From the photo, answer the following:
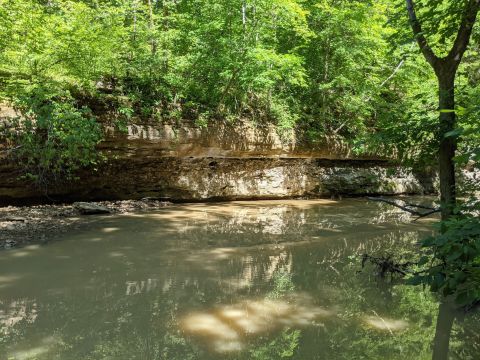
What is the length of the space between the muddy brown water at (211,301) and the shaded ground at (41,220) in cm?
54

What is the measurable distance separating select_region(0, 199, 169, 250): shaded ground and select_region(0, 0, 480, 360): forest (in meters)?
0.94

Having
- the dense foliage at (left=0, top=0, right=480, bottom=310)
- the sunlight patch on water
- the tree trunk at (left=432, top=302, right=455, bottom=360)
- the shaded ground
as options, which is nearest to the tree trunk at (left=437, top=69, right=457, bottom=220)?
the dense foliage at (left=0, top=0, right=480, bottom=310)

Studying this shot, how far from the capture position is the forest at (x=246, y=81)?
4469 millimetres

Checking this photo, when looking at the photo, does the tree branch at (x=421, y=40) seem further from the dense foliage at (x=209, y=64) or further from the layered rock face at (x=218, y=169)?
the layered rock face at (x=218, y=169)

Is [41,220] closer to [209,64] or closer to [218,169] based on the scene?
[218,169]

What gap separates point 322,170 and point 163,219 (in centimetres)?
845

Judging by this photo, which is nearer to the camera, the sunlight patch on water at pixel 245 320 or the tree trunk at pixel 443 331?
the tree trunk at pixel 443 331

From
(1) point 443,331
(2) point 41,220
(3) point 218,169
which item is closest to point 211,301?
(1) point 443,331

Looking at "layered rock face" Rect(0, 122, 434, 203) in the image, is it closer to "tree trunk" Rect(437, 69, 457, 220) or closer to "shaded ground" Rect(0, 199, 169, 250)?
"shaded ground" Rect(0, 199, 169, 250)

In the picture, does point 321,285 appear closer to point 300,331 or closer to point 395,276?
point 395,276

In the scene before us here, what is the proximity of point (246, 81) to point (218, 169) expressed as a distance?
3313 millimetres

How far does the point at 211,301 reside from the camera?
15.0 feet

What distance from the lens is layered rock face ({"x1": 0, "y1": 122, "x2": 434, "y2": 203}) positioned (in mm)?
11820

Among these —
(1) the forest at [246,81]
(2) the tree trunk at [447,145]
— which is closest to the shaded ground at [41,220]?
(1) the forest at [246,81]
